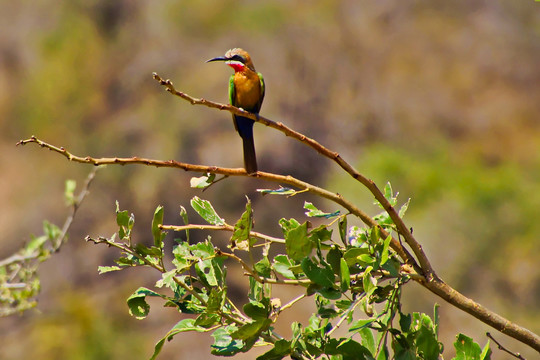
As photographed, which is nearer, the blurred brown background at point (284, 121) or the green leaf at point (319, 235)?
the green leaf at point (319, 235)

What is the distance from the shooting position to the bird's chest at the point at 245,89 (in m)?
3.43

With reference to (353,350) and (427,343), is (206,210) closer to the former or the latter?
(353,350)

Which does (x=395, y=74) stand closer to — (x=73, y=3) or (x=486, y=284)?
(x=486, y=284)

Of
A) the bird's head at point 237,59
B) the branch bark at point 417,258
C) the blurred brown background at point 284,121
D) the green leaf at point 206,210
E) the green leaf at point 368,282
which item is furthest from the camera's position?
the blurred brown background at point 284,121

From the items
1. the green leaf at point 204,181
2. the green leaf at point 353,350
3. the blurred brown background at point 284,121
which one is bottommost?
the green leaf at point 353,350

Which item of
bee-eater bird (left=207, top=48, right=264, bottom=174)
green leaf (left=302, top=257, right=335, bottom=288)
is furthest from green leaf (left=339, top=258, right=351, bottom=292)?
bee-eater bird (left=207, top=48, right=264, bottom=174)

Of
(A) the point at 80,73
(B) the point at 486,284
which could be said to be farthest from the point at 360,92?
(A) the point at 80,73

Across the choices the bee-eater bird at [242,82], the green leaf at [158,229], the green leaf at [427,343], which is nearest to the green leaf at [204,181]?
the green leaf at [158,229]

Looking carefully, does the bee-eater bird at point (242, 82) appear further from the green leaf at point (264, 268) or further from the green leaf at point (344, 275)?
the green leaf at point (344, 275)

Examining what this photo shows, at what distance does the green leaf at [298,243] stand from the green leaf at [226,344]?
22 centimetres

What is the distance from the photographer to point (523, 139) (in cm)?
1030

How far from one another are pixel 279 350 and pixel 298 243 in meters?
0.24

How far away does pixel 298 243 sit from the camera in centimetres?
161

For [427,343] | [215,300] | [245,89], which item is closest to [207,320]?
[215,300]
